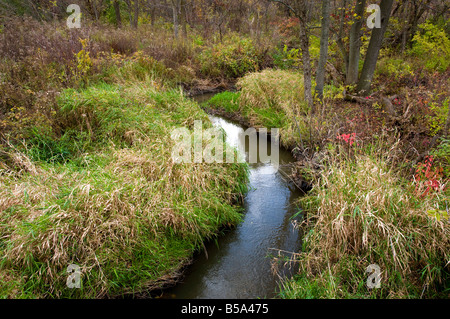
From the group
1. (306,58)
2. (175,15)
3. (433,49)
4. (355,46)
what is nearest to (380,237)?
(306,58)

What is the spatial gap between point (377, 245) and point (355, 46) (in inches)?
235

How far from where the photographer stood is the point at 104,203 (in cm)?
295

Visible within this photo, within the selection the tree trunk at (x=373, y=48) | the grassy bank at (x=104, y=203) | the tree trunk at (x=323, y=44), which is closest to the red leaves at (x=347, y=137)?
the grassy bank at (x=104, y=203)

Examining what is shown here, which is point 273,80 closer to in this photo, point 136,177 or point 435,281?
point 136,177

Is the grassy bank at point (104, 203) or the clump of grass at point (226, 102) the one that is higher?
the clump of grass at point (226, 102)

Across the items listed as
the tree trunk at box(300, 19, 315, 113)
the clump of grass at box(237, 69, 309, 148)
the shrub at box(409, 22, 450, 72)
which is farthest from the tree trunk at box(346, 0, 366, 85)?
the shrub at box(409, 22, 450, 72)

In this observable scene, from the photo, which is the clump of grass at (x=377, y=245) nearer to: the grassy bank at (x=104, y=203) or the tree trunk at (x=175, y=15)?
the grassy bank at (x=104, y=203)

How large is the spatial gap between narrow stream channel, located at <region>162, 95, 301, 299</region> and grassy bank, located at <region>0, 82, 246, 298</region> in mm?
196

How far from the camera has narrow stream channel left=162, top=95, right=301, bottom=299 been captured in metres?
3.00

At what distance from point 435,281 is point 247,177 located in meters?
2.88

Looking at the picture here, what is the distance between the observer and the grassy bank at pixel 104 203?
8.36 ft

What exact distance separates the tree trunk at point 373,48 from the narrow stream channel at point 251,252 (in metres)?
3.61

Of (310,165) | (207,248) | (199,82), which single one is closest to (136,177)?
(207,248)

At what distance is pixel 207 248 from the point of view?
3580 millimetres
